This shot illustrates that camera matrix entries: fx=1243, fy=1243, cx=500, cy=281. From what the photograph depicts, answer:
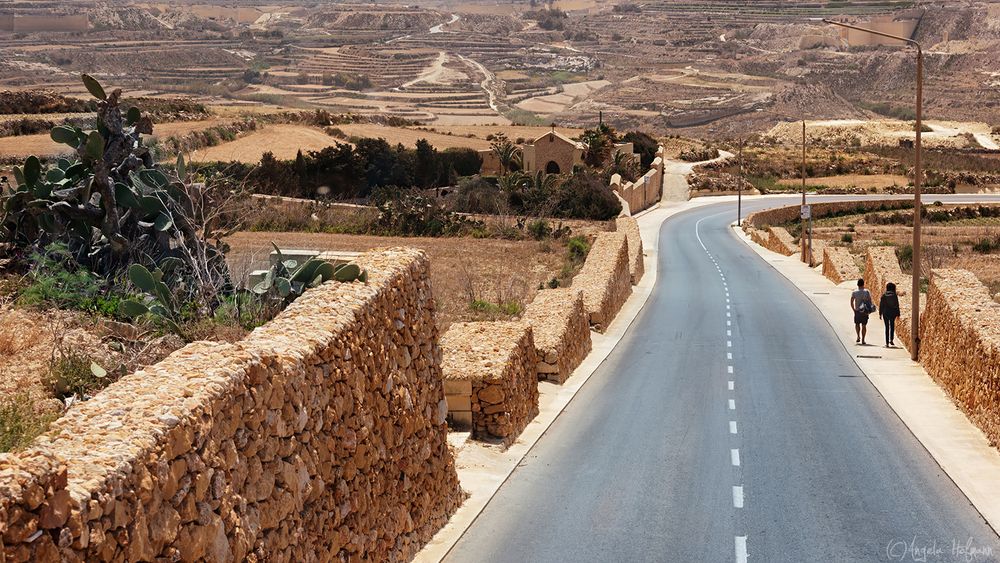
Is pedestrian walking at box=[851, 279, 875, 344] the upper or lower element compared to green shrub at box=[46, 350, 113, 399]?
lower

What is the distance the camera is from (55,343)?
13164 mm

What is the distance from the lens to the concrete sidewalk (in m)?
15.5

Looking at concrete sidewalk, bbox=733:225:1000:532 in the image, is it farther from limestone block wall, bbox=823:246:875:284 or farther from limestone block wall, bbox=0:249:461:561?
limestone block wall, bbox=823:246:875:284

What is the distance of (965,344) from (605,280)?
1404cm

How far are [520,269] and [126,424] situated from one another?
3377cm

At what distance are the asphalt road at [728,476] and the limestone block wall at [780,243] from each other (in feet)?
99.2

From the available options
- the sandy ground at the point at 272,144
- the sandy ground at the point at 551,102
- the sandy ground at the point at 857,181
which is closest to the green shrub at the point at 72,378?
the sandy ground at the point at 272,144

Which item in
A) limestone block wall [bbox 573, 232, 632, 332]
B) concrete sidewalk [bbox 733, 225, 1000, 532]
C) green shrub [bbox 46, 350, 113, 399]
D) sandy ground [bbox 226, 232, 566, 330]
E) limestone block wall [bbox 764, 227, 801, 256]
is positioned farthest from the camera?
limestone block wall [bbox 764, 227, 801, 256]

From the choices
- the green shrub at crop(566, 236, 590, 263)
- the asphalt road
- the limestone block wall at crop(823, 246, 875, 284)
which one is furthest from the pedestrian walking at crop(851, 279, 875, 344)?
the green shrub at crop(566, 236, 590, 263)

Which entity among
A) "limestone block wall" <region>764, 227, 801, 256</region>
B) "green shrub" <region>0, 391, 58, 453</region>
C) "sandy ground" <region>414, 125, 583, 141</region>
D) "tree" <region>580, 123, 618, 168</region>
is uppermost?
"sandy ground" <region>414, 125, 583, 141</region>

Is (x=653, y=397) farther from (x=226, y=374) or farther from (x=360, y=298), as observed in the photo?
(x=226, y=374)

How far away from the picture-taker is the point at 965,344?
19500 mm

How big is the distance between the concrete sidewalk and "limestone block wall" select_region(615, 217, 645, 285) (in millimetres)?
10909

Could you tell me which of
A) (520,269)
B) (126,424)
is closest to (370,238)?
(520,269)
